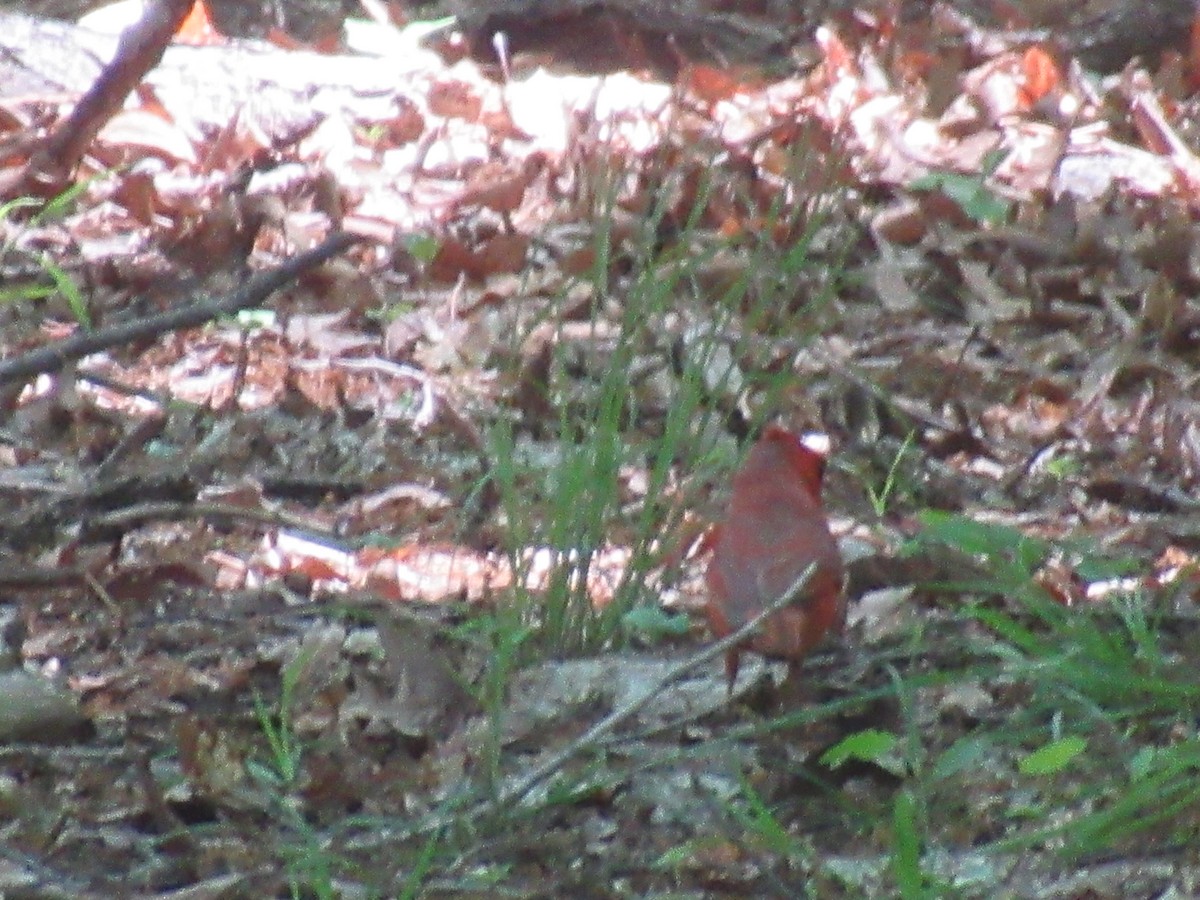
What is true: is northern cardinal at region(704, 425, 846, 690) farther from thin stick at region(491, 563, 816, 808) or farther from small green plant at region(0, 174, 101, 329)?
small green plant at region(0, 174, 101, 329)

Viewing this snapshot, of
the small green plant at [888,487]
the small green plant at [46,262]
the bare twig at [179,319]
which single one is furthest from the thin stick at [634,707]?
the small green plant at [46,262]

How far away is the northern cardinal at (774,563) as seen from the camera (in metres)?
2.62

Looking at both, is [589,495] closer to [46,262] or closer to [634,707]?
[634,707]

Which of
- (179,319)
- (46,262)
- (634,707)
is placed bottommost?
(46,262)

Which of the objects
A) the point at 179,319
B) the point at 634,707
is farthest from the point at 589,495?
the point at 179,319

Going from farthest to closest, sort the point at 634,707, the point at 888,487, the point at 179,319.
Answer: the point at 888,487
the point at 179,319
the point at 634,707

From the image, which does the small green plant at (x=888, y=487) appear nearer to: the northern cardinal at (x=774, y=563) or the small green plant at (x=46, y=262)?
the northern cardinal at (x=774, y=563)

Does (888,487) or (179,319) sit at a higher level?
(179,319)

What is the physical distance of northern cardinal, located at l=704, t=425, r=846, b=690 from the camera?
2.62 m

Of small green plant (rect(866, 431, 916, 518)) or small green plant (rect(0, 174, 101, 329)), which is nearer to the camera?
small green plant (rect(866, 431, 916, 518))

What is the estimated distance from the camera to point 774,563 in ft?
8.66

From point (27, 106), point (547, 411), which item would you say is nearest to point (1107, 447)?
point (547, 411)

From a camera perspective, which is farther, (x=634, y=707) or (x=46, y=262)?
(x=46, y=262)

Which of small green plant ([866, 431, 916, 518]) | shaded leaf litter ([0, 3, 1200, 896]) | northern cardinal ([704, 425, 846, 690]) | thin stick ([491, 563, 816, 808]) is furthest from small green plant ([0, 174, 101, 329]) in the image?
thin stick ([491, 563, 816, 808])
